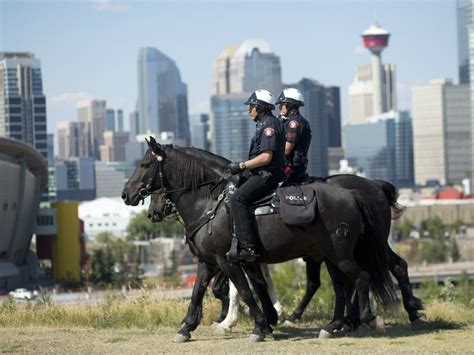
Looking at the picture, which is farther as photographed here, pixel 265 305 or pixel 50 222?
pixel 50 222

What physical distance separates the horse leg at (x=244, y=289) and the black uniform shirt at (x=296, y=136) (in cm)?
167

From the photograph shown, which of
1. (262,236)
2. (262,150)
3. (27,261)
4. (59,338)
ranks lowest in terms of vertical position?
(27,261)

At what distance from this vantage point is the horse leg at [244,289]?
17.1m

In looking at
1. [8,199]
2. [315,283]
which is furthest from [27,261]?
[315,283]

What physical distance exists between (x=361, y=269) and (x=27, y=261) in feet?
310

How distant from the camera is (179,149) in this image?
18047 millimetres

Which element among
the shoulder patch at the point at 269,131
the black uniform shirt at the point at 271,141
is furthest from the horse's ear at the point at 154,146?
the shoulder patch at the point at 269,131

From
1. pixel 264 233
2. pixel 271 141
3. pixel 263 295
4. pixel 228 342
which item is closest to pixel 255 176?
pixel 271 141

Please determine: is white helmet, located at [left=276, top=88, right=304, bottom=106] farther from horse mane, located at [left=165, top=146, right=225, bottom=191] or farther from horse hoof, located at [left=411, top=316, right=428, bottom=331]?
horse hoof, located at [left=411, top=316, right=428, bottom=331]

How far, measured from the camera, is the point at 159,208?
1805 cm

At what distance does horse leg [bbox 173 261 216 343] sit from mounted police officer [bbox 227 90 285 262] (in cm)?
85

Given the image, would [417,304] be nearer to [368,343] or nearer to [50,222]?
[368,343]

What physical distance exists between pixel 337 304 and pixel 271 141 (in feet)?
7.86

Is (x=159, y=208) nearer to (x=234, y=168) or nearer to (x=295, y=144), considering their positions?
(x=234, y=168)
